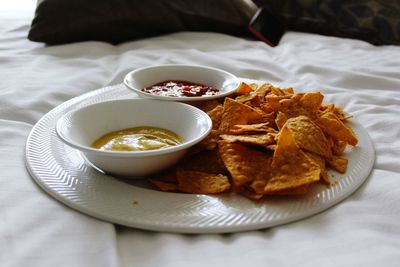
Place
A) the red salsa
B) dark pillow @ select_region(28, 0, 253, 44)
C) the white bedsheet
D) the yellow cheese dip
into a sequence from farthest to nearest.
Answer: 1. dark pillow @ select_region(28, 0, 253, 44)
2. the red salsa
3. the yellow cheese dip
4. the white bedsheet

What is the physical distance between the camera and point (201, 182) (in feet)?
2.64

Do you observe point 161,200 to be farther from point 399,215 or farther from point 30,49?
point 30,49

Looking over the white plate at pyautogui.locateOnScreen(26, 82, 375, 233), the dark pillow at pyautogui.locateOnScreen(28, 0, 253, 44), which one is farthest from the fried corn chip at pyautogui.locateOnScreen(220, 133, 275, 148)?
the dark pillow at pyautogui.locateOnScreen(28, 0, 253, 44)

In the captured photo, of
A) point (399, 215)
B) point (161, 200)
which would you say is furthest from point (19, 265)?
point (399, 215)

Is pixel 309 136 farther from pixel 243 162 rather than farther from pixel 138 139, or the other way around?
pixel 138 139

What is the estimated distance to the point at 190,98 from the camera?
3.52 ft

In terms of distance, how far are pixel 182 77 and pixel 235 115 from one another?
0.37 metres

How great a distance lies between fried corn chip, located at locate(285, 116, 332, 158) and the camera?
0.85 meters

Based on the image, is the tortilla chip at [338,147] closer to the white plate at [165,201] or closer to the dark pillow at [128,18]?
the white plate at [165,201]

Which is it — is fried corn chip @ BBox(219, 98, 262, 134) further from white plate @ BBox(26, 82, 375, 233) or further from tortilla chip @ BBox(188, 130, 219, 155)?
white plate @ BBox(26, 82, 375, 233)

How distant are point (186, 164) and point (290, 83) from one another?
24.5 inches

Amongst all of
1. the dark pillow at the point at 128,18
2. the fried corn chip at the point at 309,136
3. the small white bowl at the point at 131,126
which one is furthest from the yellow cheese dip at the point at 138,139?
the dark pillow at the point at 128,18

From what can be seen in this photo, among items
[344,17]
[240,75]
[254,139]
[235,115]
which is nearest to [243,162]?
[254,139]

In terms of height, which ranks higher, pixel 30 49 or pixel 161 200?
pixel 161 200
